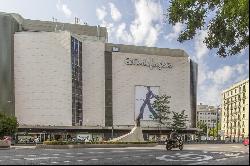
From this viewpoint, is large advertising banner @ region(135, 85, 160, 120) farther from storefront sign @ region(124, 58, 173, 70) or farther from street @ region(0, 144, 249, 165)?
street @ region(0, 144, 249, 165)

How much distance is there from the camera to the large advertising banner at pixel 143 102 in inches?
5861

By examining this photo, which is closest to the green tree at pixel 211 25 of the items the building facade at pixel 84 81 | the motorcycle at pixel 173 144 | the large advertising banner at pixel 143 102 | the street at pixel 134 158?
the street at pixel 134 158

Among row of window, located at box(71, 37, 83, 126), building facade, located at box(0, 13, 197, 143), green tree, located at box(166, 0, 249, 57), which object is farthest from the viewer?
row of window, located at box(71, 37, 83, 126)

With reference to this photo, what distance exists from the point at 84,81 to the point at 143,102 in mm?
19041

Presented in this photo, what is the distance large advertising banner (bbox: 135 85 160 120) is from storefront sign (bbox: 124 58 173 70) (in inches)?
278

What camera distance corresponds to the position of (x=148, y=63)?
15338cm

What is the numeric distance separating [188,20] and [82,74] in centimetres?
12490

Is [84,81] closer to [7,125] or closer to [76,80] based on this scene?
[76,80]

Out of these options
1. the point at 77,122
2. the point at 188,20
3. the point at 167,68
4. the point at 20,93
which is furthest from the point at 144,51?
the point at 188,20

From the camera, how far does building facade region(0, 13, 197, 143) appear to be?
132250 mm

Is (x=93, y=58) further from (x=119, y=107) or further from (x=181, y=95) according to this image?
(x=181, y=95)

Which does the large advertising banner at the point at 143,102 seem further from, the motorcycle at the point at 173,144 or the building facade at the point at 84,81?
the motorcycle at the point at 173,144

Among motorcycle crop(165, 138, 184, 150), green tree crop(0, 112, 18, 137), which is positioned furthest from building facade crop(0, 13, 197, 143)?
motorcycle crop(165, 138, 184, 150)

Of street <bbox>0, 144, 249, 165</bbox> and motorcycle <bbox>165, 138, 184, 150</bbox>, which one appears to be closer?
street <bbox>0, 144, 249, 165</bbox>
